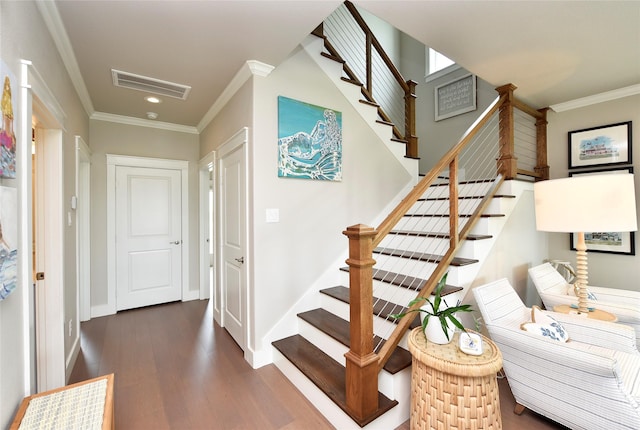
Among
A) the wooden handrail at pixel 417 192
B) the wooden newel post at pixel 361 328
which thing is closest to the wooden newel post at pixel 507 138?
the wooden handrail at pixel 417 192

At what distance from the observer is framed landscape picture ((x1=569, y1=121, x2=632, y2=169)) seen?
2930mm

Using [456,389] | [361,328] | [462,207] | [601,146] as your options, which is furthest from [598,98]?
[361,328]

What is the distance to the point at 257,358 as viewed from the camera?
8.05ft

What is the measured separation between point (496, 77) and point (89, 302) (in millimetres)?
5224

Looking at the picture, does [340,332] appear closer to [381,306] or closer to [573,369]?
[381,306]

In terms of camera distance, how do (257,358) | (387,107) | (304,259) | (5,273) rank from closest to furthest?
1. (5,273)
2. (257,358)
3. (304,259)
4. (387,107)

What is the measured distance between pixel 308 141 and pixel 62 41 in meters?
1.89

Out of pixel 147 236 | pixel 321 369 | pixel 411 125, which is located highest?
pixel 411 125

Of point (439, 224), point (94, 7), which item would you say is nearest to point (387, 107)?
point (439, 224)

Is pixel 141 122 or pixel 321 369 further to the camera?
pixel 141 122

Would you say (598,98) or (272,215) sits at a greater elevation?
(598,98)

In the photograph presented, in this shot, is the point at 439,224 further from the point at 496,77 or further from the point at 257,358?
the point at 257,358

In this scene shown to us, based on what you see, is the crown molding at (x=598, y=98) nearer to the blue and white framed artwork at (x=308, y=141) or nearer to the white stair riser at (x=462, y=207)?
the white stair riser at (x=462, y=207)

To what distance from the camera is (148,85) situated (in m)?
2.77
